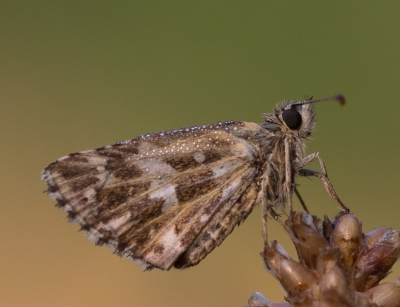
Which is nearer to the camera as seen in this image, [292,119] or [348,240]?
[348,240]

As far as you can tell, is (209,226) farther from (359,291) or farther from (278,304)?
(359,291)

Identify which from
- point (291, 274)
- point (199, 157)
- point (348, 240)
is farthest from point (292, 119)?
point (291, 274)

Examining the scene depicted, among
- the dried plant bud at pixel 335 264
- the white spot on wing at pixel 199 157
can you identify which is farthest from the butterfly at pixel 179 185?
the dried plant bud at pixel 335 264

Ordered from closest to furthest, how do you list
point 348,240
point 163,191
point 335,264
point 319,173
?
point 335,264 < point 348,240 < point 163,191 < point 319,173

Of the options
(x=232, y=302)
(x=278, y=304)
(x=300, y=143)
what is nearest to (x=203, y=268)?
(x=232, y=302)

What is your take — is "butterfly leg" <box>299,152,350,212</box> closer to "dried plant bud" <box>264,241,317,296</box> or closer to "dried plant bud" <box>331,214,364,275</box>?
"dried plant bud" <box>331,214,364,275</box>

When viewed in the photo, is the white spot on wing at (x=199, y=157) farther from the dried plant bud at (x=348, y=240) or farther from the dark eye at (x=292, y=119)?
the dried plant bud at (x=348, y=240)

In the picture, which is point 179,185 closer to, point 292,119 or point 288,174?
point 288,174
